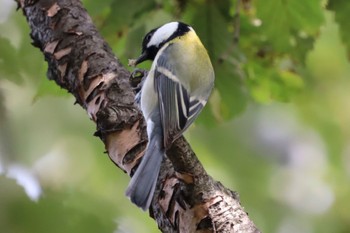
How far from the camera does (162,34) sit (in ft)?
7.92

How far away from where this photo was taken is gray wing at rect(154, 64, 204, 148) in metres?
1.81

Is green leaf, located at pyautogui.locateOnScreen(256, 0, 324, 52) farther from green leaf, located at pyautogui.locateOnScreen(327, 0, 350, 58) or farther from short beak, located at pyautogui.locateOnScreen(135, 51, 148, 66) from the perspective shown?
short beak, located at pyautogui.locateOnScreen(135, 51, 148, 66)

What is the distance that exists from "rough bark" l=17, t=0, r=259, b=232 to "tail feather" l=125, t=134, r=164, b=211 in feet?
0.12

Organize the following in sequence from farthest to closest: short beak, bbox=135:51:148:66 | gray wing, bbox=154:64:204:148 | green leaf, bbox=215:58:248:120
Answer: green leaf, bbox=215:58:248:120 → short beak, bbox=135:51:148:66 → gray wing, bbox=154:64:204:148

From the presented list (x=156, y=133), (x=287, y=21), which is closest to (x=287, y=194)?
(x=287, y=21)

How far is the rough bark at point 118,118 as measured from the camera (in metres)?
1.50

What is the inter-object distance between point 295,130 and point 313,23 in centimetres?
225

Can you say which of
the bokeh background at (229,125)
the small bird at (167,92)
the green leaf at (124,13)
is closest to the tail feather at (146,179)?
the small bird at (167,92)

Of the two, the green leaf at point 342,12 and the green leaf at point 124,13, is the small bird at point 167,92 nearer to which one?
the green leaf at point 124,13

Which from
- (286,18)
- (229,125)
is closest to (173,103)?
(286,18)

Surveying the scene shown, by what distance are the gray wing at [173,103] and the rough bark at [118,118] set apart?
8 centimetres

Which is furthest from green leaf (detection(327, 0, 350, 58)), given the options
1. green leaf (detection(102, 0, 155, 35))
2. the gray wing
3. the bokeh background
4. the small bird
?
the gray wing

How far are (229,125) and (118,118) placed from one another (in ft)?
8.61

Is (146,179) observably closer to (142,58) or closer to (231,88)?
(142,58)
